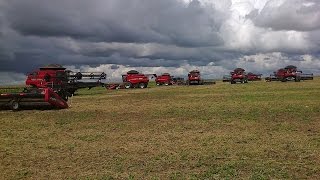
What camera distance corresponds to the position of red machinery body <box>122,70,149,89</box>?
71938 mm

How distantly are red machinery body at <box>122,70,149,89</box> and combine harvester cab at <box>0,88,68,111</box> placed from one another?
140ft

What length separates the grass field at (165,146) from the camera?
10766mm

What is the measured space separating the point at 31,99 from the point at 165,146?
17.2 metres

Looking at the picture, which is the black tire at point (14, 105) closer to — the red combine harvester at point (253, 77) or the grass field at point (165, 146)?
the grass field at point (165, 146)

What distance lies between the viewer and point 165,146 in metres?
14.2

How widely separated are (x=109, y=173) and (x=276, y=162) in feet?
15.0

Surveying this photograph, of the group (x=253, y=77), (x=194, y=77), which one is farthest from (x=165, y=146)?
(x=253, y=77)

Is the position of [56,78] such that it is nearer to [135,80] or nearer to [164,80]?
[135,80]

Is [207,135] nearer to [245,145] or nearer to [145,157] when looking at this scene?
[245,145]

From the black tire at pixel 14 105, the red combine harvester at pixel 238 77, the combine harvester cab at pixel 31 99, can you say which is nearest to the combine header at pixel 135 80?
the red combine harvester at pixel 238 77

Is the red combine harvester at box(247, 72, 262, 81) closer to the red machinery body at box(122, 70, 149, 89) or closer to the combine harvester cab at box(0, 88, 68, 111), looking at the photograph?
the red machinery body at box(122, 70, 149, 89)

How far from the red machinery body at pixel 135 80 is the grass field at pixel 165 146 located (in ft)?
160

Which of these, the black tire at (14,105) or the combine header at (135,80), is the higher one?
the combine header at (135,80)

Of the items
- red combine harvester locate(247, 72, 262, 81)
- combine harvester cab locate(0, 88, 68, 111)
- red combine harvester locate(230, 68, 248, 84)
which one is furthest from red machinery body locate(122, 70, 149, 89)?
combine harvester cab locate(0, 88, 68, 111)
